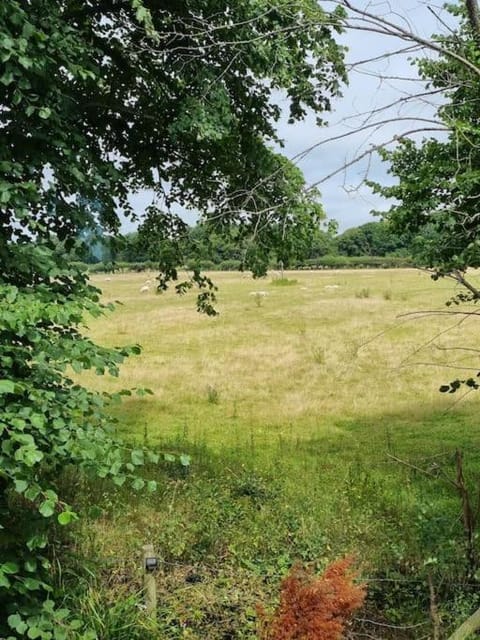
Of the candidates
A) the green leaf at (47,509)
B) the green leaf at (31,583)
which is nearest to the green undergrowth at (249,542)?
the green leaf at (47,509)

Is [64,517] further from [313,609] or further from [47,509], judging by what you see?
[313,609]

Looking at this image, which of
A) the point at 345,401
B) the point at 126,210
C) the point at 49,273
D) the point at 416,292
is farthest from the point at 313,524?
the point at 416,292

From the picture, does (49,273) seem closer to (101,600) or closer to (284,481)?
(101,600)

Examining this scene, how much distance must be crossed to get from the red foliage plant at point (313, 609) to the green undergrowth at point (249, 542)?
616 millimetres

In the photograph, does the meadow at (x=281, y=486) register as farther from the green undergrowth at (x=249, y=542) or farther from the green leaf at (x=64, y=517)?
the green leaf at (x=64, y=517)

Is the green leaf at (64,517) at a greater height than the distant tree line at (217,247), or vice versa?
the distant tree line at (217,247)

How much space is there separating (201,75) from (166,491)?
4.72 metres

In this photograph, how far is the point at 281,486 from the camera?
712 cm

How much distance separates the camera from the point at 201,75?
5180mm

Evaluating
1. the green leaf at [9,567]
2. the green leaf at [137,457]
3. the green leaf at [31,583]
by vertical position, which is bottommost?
the green leaf at [31,583]

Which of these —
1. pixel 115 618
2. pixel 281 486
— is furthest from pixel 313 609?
pixel 281 486

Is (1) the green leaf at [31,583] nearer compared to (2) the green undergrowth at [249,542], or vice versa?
(1) the green leaf at [31,583]

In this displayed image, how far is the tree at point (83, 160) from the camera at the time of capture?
3.53 metres

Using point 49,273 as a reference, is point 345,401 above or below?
below
